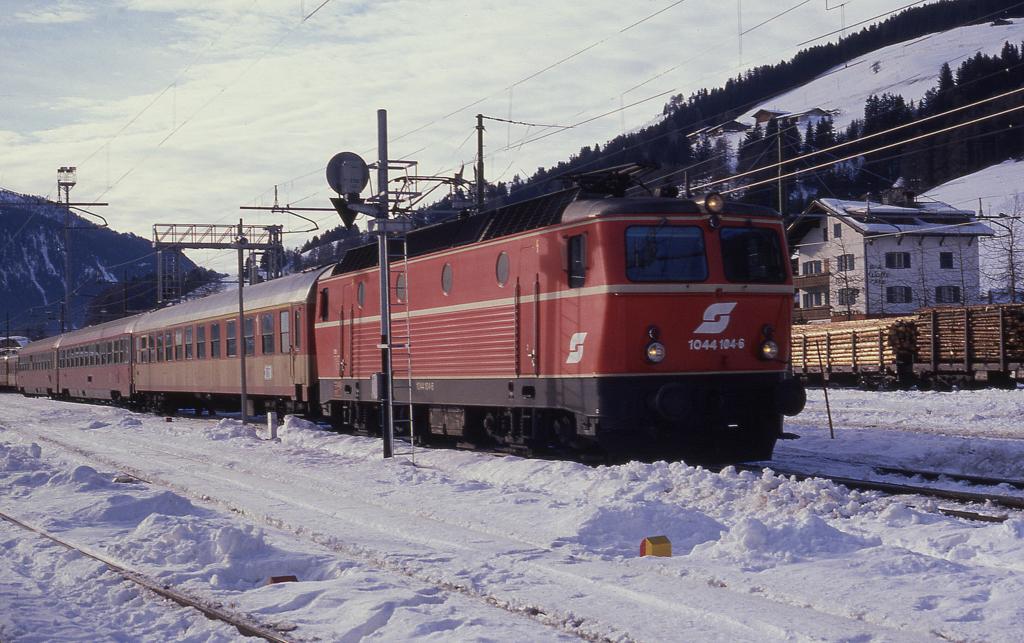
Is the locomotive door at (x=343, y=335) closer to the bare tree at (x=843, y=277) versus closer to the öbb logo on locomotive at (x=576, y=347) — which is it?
the öbb logo on locomotive at (x=576, y=347)

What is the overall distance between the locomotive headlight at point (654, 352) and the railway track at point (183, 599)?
6.65m

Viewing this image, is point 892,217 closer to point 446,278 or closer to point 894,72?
point 446,278

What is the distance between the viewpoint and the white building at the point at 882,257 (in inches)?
2421

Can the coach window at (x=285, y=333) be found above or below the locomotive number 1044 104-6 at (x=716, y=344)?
above

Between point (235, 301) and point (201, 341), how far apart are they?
3.13 meters

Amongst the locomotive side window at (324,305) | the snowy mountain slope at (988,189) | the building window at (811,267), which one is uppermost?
the snowy mountain slope at (988,189)

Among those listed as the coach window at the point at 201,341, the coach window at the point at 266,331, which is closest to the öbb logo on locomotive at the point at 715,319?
the coach window at the point at 266,331

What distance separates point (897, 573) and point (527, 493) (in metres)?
4.68

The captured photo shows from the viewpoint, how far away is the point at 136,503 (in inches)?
443

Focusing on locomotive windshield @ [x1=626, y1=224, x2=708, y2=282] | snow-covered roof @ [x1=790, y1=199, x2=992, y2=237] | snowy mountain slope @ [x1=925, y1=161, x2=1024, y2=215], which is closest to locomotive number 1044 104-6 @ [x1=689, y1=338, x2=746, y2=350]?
locomotive windshield @ [x1=626, y1=224, x2=708, y2=282]

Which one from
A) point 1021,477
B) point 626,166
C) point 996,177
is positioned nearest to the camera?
point 1021,477

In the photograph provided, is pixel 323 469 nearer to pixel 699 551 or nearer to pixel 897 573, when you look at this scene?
pixel 699 551

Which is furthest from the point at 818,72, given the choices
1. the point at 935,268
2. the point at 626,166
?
the point at 626,166

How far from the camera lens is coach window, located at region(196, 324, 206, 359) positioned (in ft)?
95.5
